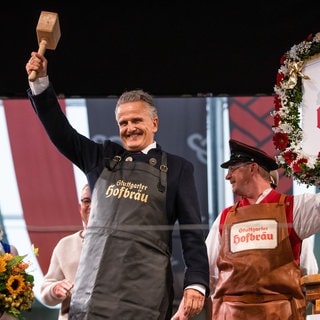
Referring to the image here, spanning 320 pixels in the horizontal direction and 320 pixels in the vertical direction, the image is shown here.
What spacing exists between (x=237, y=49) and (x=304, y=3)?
383mm

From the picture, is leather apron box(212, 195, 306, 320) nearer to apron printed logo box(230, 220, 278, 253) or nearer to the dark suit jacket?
apron printed logo box(230, 220, 278, 253)

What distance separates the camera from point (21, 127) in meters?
4.15

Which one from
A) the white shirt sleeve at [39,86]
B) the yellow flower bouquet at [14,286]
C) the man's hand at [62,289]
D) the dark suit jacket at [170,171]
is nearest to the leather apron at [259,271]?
the dark suit jacket at [170,171]

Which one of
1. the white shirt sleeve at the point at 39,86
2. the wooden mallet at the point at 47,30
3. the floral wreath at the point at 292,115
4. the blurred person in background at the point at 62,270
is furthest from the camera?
the blurred person in background at the point at 62,270

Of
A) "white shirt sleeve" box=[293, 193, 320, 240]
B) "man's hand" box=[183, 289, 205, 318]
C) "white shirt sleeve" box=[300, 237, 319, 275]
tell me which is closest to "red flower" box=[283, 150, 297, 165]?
"white shirt sleeve" box=[293, 193, 320, 240]

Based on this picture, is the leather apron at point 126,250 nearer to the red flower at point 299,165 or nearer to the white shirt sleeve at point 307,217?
the red flower at point 299,165

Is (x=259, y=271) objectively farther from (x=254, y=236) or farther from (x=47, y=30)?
(x=47, y=30)

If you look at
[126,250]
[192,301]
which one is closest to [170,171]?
[126,250]

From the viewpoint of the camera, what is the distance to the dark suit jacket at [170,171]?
2.81 m

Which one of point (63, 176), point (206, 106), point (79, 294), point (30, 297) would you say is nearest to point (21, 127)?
point (63, 176)

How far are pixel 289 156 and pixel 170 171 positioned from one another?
47 centimetres

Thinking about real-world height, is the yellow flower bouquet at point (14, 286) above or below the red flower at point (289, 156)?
below

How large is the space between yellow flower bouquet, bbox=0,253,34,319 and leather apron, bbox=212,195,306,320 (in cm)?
74

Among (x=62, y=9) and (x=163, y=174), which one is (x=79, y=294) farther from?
(x=62, y=9)
